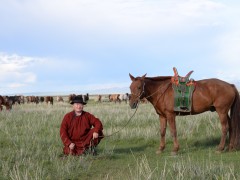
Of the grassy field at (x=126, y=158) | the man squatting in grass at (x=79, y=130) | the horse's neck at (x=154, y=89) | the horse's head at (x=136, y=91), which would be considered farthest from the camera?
the horse's neck at (x=154, y=89)

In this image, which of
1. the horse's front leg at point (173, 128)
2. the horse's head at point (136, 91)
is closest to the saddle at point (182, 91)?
the horse's front leg at point (173, 128)

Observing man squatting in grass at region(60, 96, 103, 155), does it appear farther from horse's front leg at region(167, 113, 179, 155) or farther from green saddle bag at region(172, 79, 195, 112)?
green saddle bag at region(172, 79, 195, 112)

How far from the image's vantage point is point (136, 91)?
8984 millimetres

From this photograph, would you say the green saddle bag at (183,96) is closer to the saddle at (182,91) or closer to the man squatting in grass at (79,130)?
the saddle at (182,91)

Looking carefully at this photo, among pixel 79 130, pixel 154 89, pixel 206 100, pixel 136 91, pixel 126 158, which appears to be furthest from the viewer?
pixel 154 89

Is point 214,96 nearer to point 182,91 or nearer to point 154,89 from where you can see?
point 182,91

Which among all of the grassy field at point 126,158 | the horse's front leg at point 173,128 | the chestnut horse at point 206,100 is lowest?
the grassy field at point 126,158

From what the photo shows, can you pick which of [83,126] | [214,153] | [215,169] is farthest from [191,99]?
[215,169]

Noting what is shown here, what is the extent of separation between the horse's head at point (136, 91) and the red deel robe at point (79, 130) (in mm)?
1150

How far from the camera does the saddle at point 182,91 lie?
9180 mm

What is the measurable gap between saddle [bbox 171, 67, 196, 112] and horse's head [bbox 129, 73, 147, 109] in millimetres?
881

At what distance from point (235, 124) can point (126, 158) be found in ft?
9.83

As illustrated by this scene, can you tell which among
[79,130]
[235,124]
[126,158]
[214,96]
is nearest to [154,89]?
[214,96]

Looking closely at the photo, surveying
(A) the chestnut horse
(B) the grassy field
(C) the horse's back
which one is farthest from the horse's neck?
(B) the grassy field
